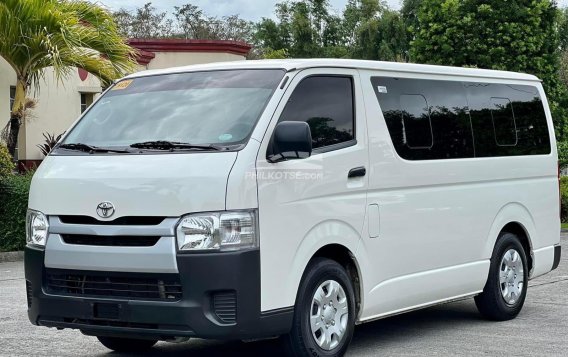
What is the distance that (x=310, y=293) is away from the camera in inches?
293

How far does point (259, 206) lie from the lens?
699 centimetres

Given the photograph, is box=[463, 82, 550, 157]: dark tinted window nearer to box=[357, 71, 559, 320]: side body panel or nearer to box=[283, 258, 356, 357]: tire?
box=[357, 71, 559, 320]: side body panel

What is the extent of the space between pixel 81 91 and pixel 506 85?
1529cm

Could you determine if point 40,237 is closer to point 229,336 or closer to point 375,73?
point 229,336

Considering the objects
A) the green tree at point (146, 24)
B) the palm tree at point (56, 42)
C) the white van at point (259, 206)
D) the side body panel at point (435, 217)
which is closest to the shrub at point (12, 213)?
the palm tree at point (56, 42)

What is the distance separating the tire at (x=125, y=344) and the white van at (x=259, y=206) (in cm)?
2

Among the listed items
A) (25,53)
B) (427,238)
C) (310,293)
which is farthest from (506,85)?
(25,53)

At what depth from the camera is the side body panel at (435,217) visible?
819 centimetres

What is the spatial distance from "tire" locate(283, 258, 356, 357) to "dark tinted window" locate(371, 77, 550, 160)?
1.31 meters

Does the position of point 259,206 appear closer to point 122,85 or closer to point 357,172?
point 357,172

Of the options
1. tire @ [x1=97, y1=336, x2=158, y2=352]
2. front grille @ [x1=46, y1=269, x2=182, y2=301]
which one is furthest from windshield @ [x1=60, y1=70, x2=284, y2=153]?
tire @ [x1=97, y1=336, x2=158, y2=352]

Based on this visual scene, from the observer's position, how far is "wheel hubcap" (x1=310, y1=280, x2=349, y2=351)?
7.55m

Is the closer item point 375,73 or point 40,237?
point 40,237

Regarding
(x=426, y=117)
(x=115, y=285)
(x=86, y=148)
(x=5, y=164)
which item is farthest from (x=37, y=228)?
(x=5, y=164)
